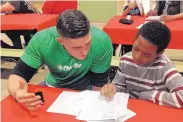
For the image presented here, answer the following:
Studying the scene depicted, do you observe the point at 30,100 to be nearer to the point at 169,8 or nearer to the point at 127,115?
the point at 127,115

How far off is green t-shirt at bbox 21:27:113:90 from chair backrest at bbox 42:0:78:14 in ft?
5.83

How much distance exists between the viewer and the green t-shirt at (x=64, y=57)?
129cm

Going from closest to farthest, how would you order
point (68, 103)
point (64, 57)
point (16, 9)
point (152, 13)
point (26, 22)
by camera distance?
point (68, 103), point (64, 57), point (26, 22), point (152, 13), point (16, 9)

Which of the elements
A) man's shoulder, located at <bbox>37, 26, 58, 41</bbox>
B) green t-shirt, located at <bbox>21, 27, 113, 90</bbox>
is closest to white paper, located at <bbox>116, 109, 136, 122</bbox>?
green t-shirt, located at <bbox>21, 27, 113, 90</bbox>

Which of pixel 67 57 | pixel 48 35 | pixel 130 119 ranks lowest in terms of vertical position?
pixel 130 119

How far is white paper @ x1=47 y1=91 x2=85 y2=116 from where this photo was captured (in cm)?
103

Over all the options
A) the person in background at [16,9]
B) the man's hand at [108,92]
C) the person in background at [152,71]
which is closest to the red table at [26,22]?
the person in background at [16,9]

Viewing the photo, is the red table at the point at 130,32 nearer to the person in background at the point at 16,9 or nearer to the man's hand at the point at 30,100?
the person in background at the point at 16,9

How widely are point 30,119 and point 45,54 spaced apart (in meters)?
0.40

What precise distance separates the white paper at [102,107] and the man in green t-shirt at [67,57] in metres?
0.19

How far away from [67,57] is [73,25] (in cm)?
27

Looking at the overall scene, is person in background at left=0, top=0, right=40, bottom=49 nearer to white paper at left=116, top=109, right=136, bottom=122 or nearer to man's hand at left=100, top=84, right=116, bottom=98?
man's hand at left=100, top=84, right=116, bottom=98

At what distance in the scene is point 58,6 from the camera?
10.2 ft

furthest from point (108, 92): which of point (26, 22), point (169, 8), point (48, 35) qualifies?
point (169, 8)
